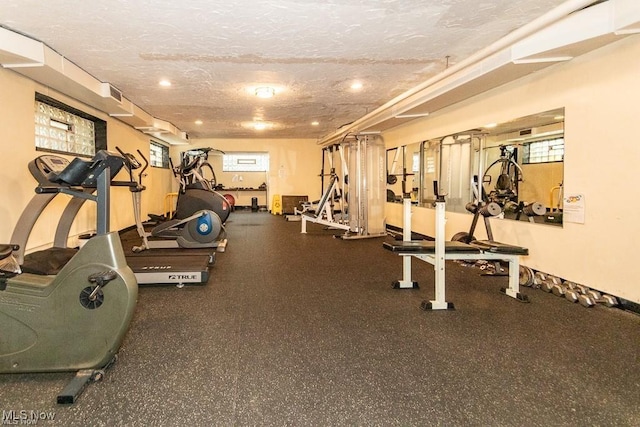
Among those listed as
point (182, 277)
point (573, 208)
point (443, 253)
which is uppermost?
point (573, 208)

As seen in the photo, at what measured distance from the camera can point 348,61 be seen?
153 inches

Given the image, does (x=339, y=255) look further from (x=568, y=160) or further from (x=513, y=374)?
(x=513, y=374)

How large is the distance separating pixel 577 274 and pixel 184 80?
4.75m

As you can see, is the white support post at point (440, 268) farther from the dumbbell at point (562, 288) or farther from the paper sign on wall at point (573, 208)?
the paper sign on wall at point (573, 208)

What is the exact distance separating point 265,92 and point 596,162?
3.90m

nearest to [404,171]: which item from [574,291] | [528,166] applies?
[528,166]

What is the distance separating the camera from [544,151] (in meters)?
3.82

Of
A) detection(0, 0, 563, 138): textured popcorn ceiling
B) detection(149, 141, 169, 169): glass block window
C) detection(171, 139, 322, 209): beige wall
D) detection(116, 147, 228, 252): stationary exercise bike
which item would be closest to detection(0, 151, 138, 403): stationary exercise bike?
detection(0, 0, 563, 138): textured popcorn ceiling

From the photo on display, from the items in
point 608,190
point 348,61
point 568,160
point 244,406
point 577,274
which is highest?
point 348,61

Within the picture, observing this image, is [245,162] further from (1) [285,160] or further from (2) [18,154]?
(2) [18,154]

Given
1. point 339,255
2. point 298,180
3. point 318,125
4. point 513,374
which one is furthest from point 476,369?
point 298,180

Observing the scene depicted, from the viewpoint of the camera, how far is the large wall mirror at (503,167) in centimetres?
365

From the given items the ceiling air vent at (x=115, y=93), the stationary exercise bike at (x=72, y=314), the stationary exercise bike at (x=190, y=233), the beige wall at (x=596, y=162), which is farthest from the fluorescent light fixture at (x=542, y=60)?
the ceiling air vent at (x=115, y=93)

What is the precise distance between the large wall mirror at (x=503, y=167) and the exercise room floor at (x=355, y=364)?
Result: 109 centimetres
